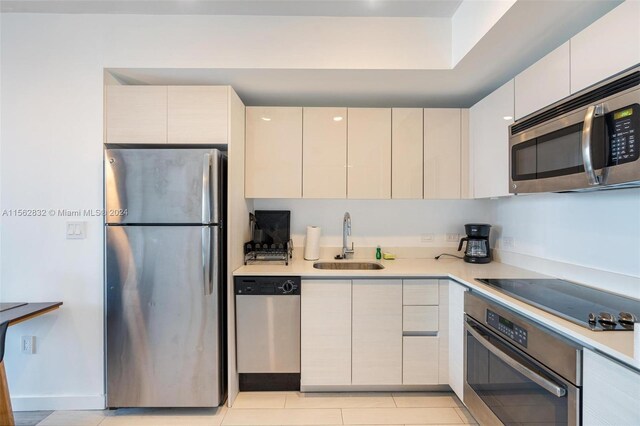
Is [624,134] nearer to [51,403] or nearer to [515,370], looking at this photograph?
[515,370]

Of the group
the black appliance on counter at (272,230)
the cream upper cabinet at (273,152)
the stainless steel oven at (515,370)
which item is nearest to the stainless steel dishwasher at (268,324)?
the black appliance on counter at (272,230)

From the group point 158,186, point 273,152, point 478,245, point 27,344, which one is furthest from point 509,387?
point 27,344

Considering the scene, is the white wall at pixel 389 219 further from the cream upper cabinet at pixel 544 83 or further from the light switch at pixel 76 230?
the light switch at pixel 76 230

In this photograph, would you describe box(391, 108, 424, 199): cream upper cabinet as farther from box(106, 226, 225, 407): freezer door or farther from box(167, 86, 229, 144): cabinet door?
box(106, 226, 225, 407): freezer door

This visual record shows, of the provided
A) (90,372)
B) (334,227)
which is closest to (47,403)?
(90,372)

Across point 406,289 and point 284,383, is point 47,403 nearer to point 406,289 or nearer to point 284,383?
point 284,383

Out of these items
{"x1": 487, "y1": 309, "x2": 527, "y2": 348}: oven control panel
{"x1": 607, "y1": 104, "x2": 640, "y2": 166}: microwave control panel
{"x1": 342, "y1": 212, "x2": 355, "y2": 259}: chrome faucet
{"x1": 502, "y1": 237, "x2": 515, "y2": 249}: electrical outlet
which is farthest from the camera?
{"x1": 342, "y1": 212, "x2": 355, "y2": 259}: chrome faucet

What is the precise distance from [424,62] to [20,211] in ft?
9.36

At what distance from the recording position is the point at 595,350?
103cm

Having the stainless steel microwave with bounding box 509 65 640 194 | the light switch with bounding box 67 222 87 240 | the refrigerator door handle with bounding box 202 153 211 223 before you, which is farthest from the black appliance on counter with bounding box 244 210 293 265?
the stainless steel microwave with bounding box 509 65 640 194

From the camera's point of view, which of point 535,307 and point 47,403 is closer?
point 535,307

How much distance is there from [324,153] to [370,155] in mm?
381

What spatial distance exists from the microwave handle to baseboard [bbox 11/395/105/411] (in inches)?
122

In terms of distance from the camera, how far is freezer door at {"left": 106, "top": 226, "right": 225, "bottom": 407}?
1922 millimetres
